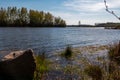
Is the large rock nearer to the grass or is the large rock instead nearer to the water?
the grass

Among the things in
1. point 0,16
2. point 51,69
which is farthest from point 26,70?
point 0,16

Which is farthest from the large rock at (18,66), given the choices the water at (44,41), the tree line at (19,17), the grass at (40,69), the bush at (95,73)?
the tree line at (19,17)

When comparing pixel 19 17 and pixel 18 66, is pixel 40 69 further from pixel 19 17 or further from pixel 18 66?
pixel 19 17

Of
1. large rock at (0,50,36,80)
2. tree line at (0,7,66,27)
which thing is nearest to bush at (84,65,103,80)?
large rock at (0,50,36,80)

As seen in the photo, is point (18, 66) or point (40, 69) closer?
point (18, 66)

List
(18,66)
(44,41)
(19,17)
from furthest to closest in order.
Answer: (19,17) < (44,41) < (18,66)

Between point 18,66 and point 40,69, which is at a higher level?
point 18,66

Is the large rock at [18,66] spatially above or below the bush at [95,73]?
above

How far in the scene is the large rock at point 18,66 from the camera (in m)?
11.0

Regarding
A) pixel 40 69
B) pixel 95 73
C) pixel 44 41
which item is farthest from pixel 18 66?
pixel 44 41

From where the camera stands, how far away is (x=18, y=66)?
439 inches

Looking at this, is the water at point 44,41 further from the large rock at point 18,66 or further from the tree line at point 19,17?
the tree line at point 19,17

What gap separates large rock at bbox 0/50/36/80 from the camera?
10992 mm

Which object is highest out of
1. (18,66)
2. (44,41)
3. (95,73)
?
(18,66)
